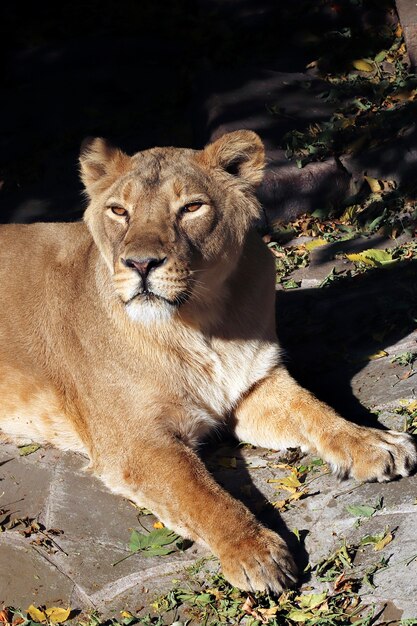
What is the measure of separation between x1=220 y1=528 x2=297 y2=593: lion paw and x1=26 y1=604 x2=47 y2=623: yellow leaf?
0.75 meters

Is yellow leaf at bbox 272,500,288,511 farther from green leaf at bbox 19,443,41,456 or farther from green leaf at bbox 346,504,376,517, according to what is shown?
green leaf at bbox 19,443,41,456

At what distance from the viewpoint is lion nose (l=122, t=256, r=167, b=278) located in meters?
4.04

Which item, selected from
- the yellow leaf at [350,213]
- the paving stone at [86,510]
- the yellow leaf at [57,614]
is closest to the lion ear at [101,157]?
the paving stone at [86,510]

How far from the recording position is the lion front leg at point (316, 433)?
412 centimetres

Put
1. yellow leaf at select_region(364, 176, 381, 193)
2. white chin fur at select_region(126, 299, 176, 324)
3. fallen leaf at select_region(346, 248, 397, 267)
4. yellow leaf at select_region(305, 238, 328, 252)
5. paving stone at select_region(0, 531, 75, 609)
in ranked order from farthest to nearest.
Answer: yellow leaf at select_region(364, 176, 381, 193) → yellow leaf at select_region(305, 238, 328, 252) → fallen leaf at select_region(346, 248, 397, 267) → white chin fur at select_region(126, 299, 176, 324) → paving stone at select_region(0, 531, 75, 609)

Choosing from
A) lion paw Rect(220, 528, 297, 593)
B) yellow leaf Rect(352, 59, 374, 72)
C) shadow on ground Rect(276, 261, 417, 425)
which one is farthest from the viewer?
yellow leaf Rect(352, 59, 374, 72)

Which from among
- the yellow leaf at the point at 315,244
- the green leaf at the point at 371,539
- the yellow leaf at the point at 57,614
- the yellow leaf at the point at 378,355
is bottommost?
the green leaf at the point at 371,539

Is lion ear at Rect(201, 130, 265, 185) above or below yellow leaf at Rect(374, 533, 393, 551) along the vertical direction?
above

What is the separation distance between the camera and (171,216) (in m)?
4.32

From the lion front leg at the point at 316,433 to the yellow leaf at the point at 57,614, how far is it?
132cm

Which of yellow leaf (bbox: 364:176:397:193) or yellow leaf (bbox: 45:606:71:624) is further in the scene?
yellow leaf (bbox: 364:176:397:193)

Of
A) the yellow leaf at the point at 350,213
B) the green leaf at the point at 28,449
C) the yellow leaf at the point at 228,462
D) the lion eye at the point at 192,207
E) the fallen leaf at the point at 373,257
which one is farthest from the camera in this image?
the yellow leaf at the point at 350,213

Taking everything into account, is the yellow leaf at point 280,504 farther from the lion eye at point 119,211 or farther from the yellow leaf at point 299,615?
the lion eye at point 119,211

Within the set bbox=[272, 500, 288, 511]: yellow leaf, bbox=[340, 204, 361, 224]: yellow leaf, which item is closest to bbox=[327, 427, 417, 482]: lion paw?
bbox=[272, 500, 288, 511]: yellow leaf
